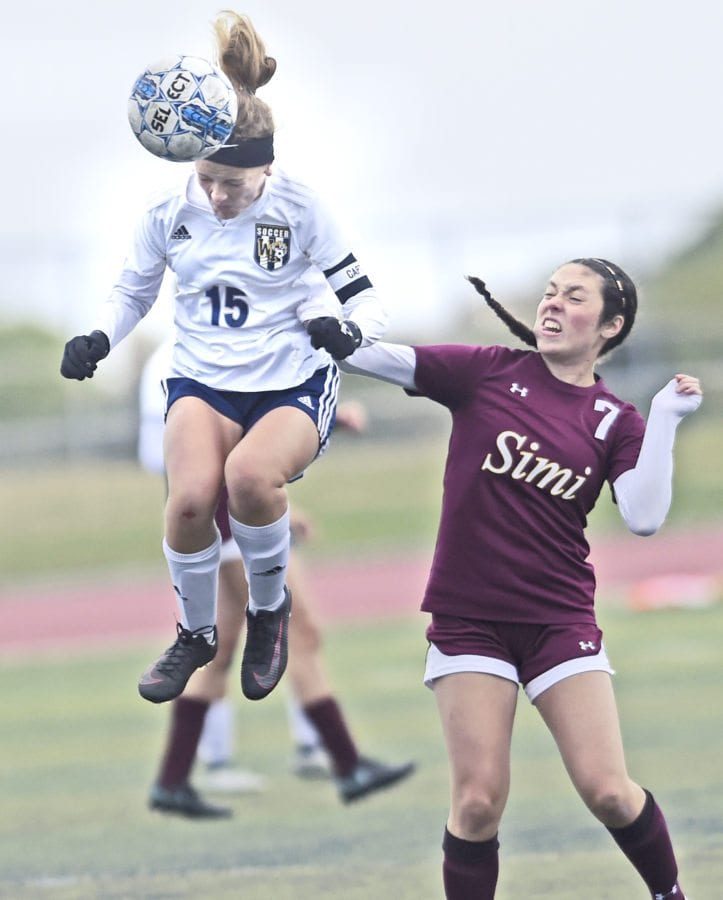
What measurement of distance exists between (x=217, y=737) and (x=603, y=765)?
4174 millimetres

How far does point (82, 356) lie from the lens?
16.8 ft

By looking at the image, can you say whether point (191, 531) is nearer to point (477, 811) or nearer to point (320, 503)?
point (477, 811)

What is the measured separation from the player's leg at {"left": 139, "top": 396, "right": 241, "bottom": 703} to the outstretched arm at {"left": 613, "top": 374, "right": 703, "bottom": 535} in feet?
3.86

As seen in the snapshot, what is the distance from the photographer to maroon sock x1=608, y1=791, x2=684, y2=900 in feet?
16.5

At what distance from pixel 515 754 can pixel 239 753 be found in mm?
1515

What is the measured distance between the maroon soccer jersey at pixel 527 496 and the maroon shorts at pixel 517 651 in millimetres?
35

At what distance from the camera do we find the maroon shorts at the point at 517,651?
16.3 feet

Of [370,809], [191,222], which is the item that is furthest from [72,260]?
[191,222]

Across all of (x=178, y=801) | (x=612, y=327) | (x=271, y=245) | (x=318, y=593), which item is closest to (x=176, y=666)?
(x=271, y=245)

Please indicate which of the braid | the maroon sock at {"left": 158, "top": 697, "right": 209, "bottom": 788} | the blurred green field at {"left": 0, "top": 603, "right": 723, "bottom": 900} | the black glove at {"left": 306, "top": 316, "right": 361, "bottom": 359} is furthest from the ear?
the maroon sock at {"left": 158, "top": 697, "right": 209, "bottom": 788}

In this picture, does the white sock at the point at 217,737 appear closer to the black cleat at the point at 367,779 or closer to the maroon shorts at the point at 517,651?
the black cleat at the point at 367,779

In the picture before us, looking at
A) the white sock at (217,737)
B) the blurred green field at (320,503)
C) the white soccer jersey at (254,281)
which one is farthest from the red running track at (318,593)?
the white soccer jersey at (254,281)

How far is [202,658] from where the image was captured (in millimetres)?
5449

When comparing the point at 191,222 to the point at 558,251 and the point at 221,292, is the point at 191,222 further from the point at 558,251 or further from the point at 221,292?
the point at 558,251
